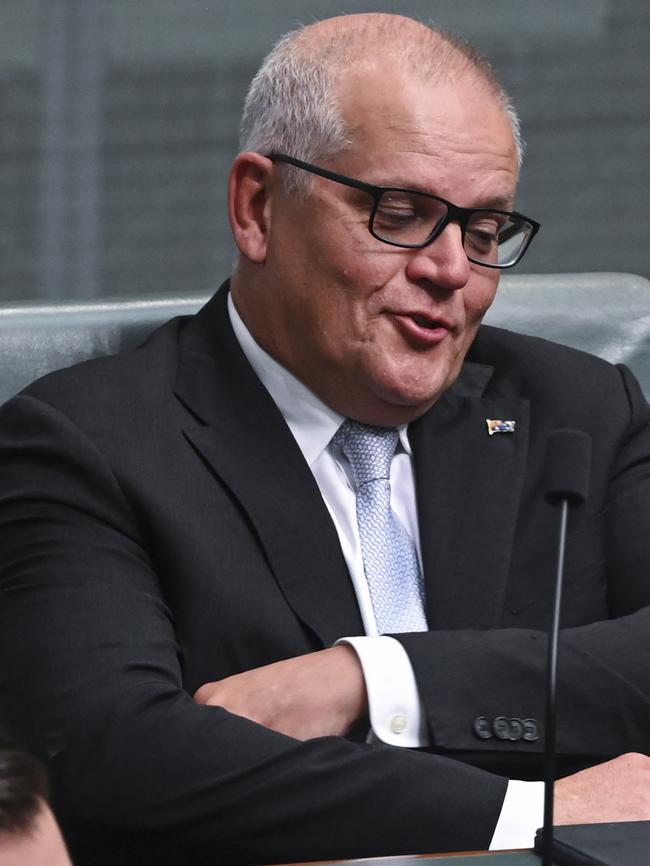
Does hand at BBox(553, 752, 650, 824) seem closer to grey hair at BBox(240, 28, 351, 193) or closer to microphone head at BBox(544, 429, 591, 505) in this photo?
microphone head at BBox(544, 429, 591, 505)

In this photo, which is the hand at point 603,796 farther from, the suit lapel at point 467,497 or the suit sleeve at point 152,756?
the suit lapel at point 467,497

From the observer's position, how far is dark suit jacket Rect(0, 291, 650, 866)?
4.59 ft

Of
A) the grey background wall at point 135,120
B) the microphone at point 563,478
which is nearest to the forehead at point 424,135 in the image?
the microphone at point 563,478

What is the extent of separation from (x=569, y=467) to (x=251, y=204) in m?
0.85

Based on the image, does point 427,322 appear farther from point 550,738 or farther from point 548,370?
point 550,738

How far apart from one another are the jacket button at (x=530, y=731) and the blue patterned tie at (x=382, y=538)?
206 mm

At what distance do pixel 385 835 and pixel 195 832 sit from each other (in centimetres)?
18

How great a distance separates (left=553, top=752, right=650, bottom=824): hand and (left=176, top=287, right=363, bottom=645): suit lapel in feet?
1.21

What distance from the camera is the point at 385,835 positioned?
139 centimetres

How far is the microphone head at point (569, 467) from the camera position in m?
1.14

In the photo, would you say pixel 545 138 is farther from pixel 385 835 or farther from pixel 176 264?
pixel 385 835

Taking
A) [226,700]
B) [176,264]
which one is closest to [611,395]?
[226,700]

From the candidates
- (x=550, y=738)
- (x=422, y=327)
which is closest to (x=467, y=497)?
(x=422, y=327)

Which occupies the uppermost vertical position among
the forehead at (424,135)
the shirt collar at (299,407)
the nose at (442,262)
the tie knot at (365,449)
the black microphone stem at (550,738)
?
the forehead at (424,135)
